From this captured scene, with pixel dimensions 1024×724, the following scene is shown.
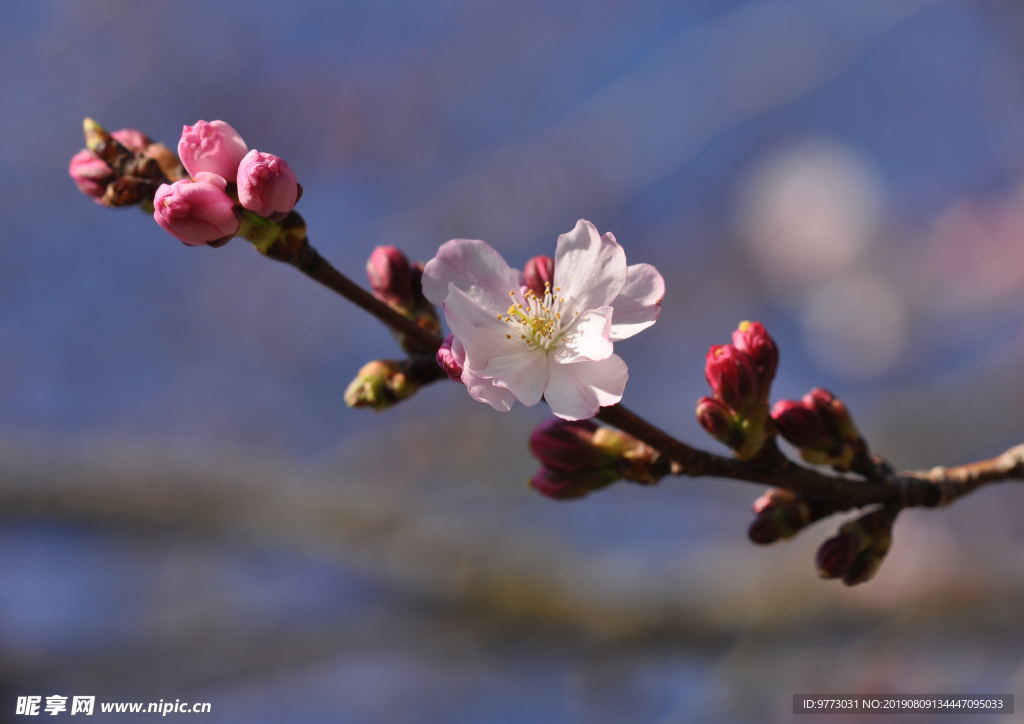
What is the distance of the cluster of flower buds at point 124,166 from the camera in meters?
1.17

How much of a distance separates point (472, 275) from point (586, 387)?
29 centimetres

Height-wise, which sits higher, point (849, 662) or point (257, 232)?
point (257, 232)

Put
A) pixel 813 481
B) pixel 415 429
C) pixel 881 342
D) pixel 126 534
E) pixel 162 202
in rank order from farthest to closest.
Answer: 1. pixel 881 342
2. pixel 415 429
3. pixel 126 534
4. pixel 813 481
5. pixel 162 202

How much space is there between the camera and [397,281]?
54.0 inches

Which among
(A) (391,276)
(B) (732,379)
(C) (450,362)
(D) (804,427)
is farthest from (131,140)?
(D) (804,427)

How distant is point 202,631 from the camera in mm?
4027

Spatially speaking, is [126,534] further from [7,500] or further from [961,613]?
[961,613]

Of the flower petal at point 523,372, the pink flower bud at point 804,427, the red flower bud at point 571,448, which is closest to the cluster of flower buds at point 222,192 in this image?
the flower petal at point 523,372

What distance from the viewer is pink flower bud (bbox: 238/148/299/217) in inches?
39.4

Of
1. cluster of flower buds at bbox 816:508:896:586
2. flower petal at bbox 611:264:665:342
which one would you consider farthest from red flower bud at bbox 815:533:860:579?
flower petal at bbox 611:264:665:342

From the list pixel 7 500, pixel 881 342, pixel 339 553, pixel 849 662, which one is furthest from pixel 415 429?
pixel 881 342

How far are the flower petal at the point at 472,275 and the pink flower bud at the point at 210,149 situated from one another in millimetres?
326

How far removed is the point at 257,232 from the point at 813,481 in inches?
42.9

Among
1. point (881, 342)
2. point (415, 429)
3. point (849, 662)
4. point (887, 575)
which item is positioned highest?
point (881, 342)
